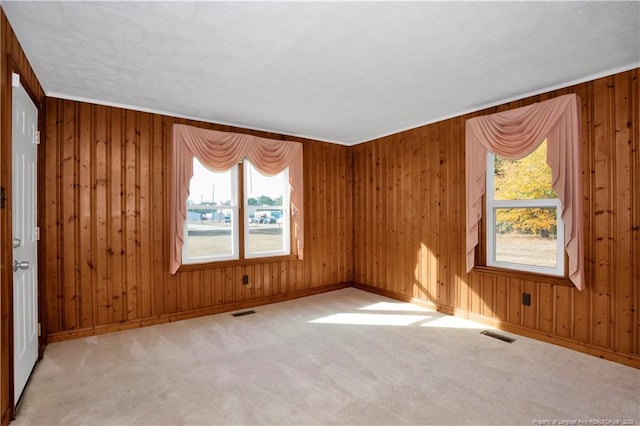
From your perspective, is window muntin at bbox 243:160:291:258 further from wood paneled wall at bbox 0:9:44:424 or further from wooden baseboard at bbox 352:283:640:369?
wood paneled wall at bbox 0:9:44:424

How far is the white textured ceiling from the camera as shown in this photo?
6.59 ft

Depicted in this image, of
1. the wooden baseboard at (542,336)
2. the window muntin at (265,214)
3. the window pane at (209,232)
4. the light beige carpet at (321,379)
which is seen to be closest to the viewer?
the light beige carpet at (321,379)

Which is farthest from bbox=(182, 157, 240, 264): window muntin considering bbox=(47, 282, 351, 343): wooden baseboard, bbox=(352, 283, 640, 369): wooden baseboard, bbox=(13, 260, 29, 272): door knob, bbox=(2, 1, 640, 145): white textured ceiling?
bbox=(352, 283, 640, 369): wooden baseboard

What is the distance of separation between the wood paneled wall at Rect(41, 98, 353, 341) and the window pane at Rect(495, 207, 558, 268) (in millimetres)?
3173

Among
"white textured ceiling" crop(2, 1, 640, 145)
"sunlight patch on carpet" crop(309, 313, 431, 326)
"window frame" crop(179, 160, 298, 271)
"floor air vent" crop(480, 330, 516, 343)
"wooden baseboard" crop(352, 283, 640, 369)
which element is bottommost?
"sunlight patch on carpet" crop(309, 313, 431, 326)

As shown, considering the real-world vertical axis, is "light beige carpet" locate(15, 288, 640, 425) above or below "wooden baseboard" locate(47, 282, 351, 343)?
below

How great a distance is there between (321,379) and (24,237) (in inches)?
98.0

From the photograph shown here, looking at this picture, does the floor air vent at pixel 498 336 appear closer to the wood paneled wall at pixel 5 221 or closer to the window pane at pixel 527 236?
the window pane at pixel 527 236

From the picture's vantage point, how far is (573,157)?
9.96 feet

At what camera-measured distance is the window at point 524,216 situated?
336 cm

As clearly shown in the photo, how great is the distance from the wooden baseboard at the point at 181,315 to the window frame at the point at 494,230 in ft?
8.20

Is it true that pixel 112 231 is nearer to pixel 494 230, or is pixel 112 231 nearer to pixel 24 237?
pixel 24 237

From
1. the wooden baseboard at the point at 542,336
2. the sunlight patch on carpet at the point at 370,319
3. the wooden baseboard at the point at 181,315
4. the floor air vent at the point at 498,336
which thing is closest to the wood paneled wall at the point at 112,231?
the wooden baseboard at the point at 181,315

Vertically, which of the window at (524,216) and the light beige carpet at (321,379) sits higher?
the window at (524,216)
